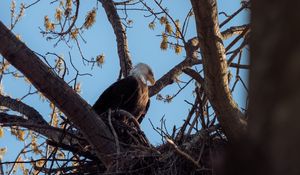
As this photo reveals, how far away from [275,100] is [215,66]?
217cm

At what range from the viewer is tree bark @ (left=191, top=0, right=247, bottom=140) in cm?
253

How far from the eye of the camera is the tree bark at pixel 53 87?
9.29 ft

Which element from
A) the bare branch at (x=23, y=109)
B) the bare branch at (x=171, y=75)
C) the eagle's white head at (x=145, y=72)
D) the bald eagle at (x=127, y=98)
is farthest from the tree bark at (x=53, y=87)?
the eagle's white head at (x=145, y=72)

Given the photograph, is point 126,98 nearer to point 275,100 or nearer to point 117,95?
point 117,95

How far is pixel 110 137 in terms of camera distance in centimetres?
324

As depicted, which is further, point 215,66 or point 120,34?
point 120,34

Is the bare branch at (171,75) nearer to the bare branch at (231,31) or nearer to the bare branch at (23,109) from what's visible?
the bare branch at (231,31)

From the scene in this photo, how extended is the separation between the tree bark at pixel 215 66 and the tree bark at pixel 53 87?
2.68 ft

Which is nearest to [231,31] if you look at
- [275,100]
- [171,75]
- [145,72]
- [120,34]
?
[171,75]

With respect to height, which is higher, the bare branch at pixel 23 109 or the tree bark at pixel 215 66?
the bare branch at pixel 23 109

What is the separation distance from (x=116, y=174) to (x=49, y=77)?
0.73 m

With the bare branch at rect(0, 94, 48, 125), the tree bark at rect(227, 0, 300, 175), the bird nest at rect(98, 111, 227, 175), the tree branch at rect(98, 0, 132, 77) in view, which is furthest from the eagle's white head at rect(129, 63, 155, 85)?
the tree bark at rect(227, 0, 300, 175)

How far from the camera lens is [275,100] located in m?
0.44

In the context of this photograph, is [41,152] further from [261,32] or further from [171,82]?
[261,32]
